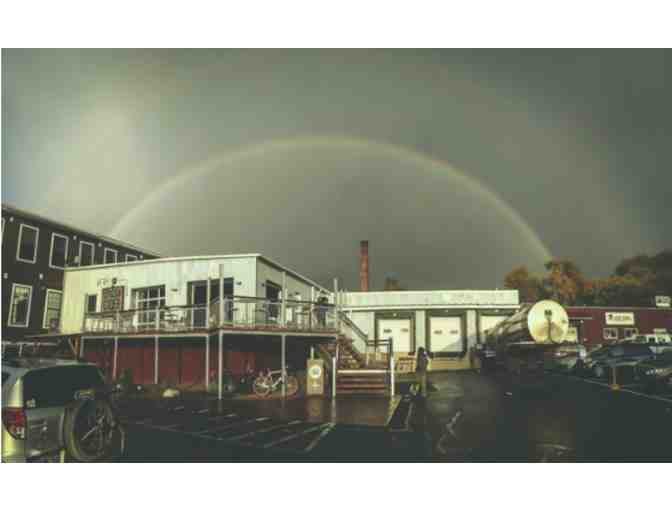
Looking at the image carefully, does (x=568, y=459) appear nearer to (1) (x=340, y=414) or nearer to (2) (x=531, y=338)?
(1) (x=340, y=414)

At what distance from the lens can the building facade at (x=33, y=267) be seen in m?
28.0

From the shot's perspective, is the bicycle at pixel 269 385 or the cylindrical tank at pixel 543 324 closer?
the bicycle at pixel 269 385

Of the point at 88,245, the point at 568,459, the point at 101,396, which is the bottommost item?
the point at 568,459

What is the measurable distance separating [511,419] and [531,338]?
40.9ft

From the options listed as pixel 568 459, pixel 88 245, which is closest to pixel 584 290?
pixel 88 245

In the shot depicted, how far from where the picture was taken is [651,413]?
48.3 ft

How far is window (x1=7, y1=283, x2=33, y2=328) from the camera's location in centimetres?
2823

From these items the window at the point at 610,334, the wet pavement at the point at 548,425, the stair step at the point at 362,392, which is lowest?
the wet pavement at the point at 548,425

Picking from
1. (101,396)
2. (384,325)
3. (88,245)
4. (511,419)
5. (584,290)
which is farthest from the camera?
(584,290)

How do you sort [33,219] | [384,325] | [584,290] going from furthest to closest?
[584,290] → [384,325] → [33,219]

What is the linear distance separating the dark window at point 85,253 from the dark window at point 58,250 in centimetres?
135

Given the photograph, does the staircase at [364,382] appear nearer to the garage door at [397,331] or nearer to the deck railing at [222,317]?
the deck railing at [222,317]

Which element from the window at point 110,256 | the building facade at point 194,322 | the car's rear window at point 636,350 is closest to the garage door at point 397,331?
the building facade at point 194,322

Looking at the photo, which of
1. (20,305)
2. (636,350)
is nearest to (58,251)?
(20,305)
